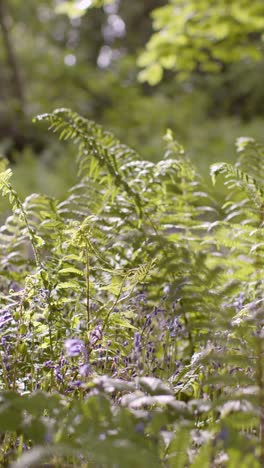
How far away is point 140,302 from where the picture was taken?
216 cm

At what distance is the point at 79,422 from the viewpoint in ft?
3.59

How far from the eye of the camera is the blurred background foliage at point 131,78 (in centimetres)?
570

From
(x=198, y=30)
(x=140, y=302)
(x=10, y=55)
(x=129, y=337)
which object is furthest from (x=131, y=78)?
(x=129, y=337)

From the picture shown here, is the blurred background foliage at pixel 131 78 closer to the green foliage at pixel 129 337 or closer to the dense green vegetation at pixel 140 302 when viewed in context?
the dense green vegetation at pixel 140 302

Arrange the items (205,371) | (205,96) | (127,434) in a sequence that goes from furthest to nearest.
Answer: (205,96), (205,371), (127,434)

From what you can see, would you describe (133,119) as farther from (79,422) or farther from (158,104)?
(79,422)

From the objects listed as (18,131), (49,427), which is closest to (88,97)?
(18,131)

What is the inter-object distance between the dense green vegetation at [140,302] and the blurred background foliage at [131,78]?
5 centimetres

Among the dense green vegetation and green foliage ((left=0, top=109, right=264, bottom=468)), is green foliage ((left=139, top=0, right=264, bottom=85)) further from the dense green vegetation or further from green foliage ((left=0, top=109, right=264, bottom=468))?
green foliage ((left=0, top=109, right=264, bottom=468))

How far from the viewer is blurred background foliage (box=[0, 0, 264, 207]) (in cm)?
570

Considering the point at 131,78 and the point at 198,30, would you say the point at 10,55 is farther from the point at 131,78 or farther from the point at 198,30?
the point at 198,30

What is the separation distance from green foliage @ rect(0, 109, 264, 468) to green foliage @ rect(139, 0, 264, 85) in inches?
116

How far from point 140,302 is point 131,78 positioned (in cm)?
1244

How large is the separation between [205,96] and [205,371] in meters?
13.4
